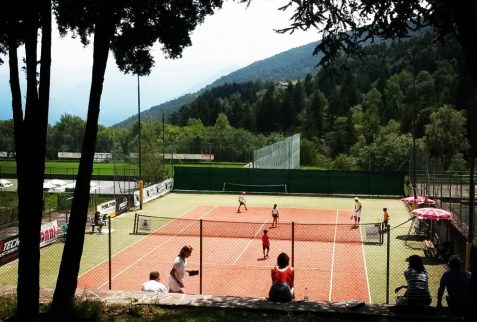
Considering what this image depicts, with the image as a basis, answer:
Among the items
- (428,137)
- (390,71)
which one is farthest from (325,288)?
(390,71)

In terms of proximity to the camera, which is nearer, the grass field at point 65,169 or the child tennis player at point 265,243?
the child tennis player at point 265,243

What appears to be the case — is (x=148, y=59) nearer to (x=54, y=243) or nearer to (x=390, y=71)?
(x=54, y=243)

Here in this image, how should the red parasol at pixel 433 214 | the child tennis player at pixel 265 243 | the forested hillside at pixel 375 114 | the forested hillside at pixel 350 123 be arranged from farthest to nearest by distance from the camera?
1. the forested hillside at pixel 375 114
2. the forested hillside at pixel 350 123
3. the child tennis player at pixel 265 243
4. the red parasol at pixel 433 214

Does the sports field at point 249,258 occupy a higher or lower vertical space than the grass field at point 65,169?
lower

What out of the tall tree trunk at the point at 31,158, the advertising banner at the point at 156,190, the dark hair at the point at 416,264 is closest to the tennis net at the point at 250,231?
the advertising banner at the point at 156,190

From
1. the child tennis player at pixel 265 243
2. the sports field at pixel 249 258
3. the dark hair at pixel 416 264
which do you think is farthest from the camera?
the child tennis player at pixel 265 243

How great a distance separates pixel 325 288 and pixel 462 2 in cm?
1243

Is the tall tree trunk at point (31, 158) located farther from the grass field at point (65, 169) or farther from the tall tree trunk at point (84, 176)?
the grass field at point (65, 169)

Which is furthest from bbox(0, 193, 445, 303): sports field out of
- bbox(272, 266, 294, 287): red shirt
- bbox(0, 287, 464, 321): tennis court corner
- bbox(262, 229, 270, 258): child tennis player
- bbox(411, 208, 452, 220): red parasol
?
bbox(0, 287, 464, 321): tennis court corner

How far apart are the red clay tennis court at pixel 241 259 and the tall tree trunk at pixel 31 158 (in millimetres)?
7262

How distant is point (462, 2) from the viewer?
6.50 metres

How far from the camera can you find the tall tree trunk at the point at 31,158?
762 cm

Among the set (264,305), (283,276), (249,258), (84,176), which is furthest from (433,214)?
(84,176)

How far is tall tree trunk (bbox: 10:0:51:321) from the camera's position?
7.62 meters
